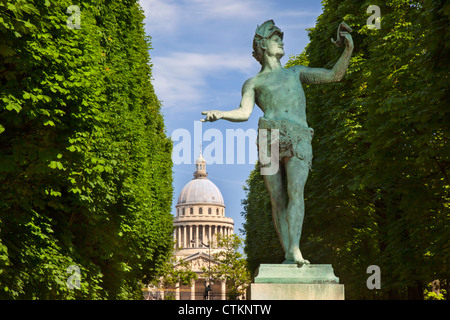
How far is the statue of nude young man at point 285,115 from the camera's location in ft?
32.3

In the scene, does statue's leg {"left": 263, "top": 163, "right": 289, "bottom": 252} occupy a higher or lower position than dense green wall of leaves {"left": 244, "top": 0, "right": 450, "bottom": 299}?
lower

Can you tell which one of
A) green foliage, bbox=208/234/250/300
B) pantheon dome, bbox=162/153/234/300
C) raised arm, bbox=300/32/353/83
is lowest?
raised arm, bbox=300/32/353/83

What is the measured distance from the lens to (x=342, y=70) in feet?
34.4

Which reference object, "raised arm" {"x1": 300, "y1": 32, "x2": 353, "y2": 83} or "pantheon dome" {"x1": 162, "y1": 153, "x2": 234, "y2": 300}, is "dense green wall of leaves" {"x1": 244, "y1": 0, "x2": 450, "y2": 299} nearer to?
"raised arm" {"x1": 300, "y1": 32, "x2": 353, "y2": 83}

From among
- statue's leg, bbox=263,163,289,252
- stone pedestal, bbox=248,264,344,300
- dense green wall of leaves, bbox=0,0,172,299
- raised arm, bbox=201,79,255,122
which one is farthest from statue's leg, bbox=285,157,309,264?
dense green wall of leaves, bbox=0,0,172,299

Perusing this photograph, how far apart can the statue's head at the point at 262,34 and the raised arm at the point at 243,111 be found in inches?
19.0

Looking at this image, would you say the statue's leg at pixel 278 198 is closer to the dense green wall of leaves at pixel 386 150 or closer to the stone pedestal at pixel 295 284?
the stone pedestal at pixel 295 284

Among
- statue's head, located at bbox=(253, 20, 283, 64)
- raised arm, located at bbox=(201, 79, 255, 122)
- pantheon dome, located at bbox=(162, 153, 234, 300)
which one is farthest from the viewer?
pantheon dome, located at bbox=(162, 153, 234, 300)

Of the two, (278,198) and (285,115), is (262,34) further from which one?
(278,198)

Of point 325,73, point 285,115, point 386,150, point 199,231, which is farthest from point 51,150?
point 199,231

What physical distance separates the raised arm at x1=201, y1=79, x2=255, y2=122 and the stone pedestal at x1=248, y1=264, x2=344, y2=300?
2.07 meters

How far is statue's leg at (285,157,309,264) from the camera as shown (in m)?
9.77
